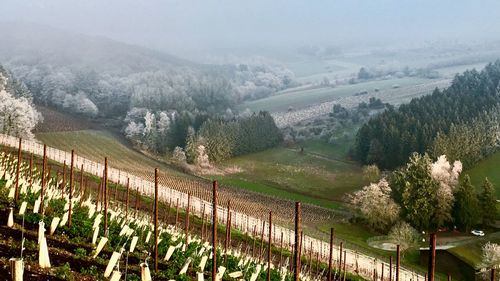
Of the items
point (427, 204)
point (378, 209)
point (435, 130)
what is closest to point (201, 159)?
point (435, 130)

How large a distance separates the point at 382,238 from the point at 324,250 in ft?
62.1

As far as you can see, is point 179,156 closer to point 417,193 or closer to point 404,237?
point 417,193

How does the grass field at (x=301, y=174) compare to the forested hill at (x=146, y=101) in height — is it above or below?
below

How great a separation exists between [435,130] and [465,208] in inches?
1550

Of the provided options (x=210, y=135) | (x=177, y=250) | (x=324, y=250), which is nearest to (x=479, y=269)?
(x=324, y=250)

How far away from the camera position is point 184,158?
11188 cm

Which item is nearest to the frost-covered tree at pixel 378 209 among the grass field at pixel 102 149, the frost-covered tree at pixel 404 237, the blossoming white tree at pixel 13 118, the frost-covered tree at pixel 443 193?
the frost-covered tree at pixel 443 193

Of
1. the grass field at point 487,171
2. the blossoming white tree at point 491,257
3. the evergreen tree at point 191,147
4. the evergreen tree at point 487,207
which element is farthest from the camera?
the evergreen tree at point 191,147

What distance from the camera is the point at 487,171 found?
99.6 metres

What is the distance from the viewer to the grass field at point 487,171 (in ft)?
308

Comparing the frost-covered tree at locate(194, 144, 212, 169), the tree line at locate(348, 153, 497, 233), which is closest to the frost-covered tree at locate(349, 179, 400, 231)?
the tree line at locate(348, 153, 497, 233)

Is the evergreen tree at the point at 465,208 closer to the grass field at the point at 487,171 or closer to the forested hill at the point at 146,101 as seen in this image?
the grass field at the point at 487,171

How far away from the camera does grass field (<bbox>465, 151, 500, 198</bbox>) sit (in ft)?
308

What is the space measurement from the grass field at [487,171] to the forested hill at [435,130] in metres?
1.52
